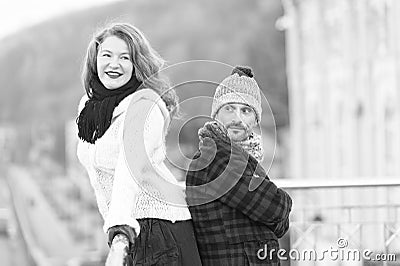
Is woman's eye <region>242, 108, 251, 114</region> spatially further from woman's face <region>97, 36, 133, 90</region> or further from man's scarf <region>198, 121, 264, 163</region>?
woman's face <region>97, 36, 133, 90</region>

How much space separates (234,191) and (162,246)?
0.57 ft

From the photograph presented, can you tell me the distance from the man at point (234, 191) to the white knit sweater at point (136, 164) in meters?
0.05

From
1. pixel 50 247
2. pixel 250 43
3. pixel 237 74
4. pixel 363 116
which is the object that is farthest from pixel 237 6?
pixel 237 74

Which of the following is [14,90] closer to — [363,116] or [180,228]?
[363,116]

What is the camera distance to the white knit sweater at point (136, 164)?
1550mm

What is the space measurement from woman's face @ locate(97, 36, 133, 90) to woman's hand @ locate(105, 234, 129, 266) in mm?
320

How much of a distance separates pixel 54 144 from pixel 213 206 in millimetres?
13624

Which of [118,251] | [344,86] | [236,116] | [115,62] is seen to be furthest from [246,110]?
[344,86]

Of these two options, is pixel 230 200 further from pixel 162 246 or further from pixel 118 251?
pixel 118 251

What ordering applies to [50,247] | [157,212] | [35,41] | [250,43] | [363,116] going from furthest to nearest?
[250,43], [35,41], [50,247], [363,116], [157,212]

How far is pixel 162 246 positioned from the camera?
5.19 ft

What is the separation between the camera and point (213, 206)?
1.63 meters

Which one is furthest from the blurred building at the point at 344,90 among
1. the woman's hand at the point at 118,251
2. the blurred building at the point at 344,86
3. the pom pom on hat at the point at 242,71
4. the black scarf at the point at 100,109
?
the woman's hand at the point at 118,251

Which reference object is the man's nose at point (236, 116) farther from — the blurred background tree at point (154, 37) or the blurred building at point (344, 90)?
the blurred background tree at point (154, 37)
